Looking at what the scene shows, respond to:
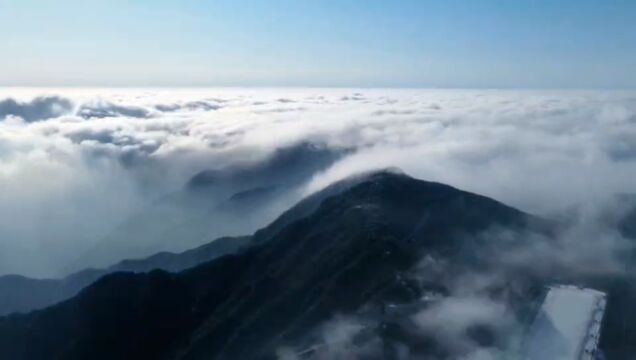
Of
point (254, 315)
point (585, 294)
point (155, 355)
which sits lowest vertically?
point (155, 355)

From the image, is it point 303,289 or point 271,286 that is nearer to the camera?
point 303,289

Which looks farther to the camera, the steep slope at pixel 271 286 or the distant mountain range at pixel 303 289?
the steep slope at pixel 271 286

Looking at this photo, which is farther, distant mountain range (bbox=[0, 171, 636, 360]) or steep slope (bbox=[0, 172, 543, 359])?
steep slope (bbox=[0, 172, 543, 359])

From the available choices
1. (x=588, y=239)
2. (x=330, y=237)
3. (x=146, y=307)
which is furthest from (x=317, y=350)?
(x=588, y=239)

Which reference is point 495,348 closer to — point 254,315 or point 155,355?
point 254,315

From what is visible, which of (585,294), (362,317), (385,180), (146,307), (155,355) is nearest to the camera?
(362,317)
